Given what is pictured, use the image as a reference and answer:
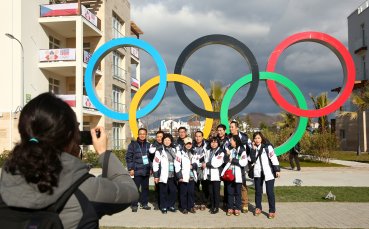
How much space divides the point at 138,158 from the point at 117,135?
22127mm

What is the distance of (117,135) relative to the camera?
3098 centimetres

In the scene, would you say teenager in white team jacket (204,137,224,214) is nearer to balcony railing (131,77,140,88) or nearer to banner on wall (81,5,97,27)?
banner on wall (81,5,97,27)

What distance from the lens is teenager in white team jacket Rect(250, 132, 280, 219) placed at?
8.17 metres

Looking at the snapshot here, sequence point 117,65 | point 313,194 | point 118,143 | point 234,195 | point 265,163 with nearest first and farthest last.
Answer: point 265,163 → point 234,195 → point 313,194 → point 118,143 → point 117,65

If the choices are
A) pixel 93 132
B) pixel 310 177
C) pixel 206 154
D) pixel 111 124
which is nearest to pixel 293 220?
pixel 206 154

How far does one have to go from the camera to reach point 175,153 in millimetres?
9109

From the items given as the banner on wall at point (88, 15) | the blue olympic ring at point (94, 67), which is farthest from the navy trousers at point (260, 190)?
the banner on wall at point (88, 15)

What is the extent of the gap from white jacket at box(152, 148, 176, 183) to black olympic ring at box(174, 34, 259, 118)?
2.14m

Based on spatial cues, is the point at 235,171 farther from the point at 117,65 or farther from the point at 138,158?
the point at 117,65

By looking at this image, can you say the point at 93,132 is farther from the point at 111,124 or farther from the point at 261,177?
the point at 111,124

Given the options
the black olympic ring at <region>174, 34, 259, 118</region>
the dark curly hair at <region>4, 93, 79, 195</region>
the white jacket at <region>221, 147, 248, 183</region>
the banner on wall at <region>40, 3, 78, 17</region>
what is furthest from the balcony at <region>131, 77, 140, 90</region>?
the dark curly hair at <region>4, 93, 79, 195</region>

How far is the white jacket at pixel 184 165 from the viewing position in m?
8.90

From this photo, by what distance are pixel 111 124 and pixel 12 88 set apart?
323 inches

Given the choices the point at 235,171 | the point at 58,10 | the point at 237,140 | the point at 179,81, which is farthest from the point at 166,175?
the point at 58,10
